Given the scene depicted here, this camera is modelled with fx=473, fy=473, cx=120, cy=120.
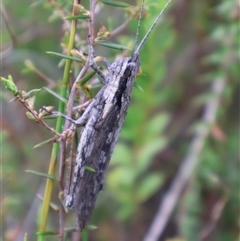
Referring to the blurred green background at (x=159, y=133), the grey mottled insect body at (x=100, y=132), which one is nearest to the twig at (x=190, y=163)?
the blurred green background at (x=159, y=133)

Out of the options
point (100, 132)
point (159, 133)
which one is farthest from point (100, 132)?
point (159, 133)

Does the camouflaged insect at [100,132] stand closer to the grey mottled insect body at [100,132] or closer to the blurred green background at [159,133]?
the grey mottled insect body at [100,132]

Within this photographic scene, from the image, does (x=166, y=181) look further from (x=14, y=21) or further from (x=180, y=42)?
(x=14, y=21)

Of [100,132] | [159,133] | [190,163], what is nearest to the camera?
[100,132]

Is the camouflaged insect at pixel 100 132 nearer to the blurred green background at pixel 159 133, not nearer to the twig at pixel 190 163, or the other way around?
the blurred green background at pixel 159 133

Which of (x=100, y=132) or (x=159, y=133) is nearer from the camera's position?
(x=100, y=132)

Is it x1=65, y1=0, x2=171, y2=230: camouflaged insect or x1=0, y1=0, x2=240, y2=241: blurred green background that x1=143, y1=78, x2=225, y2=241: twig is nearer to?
x1=0, y1=0, x2=240, y2=241: blurred green background

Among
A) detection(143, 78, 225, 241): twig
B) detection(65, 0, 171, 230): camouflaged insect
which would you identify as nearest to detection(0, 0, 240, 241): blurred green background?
detection(143, 78, 225, 241): twig

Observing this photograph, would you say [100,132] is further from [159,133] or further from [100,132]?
[159,133]

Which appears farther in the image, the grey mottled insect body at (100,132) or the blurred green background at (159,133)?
the blurred green background at (159,133)

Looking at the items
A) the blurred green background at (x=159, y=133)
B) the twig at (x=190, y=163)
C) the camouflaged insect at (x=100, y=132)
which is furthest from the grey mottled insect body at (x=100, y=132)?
the twig at (x=190, y=163)

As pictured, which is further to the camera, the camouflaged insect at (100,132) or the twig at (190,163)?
the twig at (190,163)
